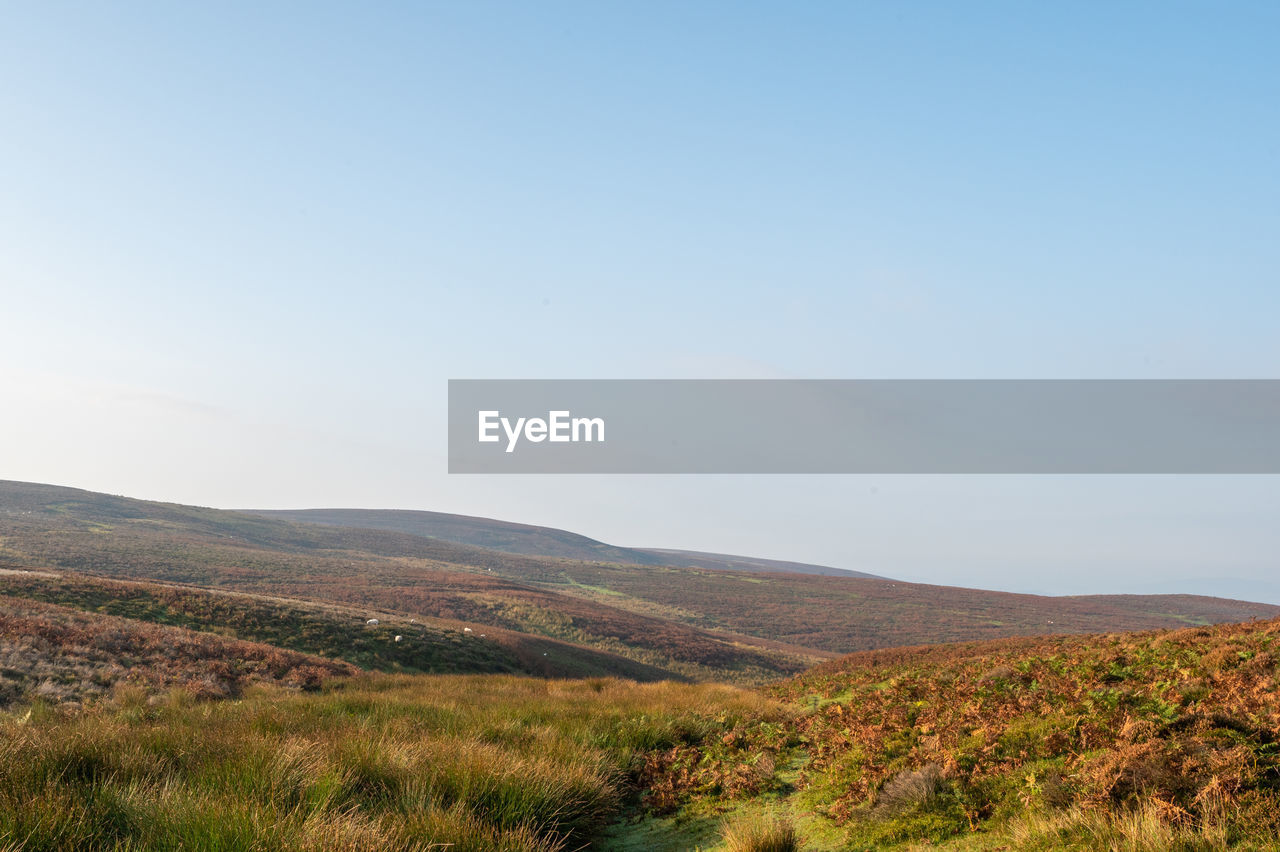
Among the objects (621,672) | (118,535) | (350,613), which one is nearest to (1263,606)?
(621,672)

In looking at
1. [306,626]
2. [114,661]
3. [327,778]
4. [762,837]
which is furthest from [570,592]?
[762,837]

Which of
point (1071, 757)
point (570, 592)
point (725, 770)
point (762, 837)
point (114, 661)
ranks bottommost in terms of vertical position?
point (570, 592)

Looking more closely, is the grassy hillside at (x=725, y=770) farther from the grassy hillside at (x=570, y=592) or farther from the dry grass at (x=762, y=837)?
the grassy hillside at (x=570, y=592)

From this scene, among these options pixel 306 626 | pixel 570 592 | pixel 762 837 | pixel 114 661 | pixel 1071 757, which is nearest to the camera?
pixel 762 837

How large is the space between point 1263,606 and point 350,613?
336 ft

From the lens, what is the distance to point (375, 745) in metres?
6.67

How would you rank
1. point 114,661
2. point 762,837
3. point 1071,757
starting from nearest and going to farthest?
point 762,837, point 1071,757, point 114,661

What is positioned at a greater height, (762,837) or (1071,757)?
(1071,757)

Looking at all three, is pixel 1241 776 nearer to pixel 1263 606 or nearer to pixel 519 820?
pixel 519 820

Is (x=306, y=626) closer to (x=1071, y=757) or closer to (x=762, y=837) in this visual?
(x=762, y=837)

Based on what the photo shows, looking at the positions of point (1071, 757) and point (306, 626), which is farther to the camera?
point (306, 626)

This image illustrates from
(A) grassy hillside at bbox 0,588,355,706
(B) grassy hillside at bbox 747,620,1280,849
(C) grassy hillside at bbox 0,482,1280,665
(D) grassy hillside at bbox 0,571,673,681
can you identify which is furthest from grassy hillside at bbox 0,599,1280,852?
(C) grassy hillside at bbox 0,482,1280,665

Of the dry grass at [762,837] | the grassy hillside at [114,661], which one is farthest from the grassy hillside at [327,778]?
the grassy hillside at [114,661]

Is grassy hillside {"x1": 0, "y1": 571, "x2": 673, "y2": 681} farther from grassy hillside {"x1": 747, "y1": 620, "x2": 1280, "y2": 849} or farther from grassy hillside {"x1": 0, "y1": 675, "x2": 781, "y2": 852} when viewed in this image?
grassy hillside {"x1": 747, "y1": 620, "x2": 1280, "y2": 849}
